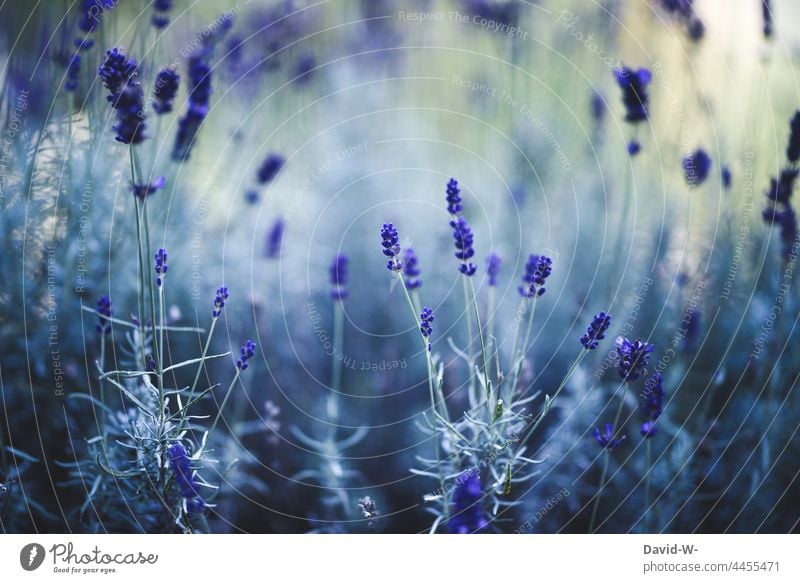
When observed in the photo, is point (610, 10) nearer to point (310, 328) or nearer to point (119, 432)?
point (310, 328)

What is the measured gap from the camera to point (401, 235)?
960 mm

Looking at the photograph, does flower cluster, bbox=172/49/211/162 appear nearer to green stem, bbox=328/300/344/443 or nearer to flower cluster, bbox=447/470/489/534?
green stem, bbox=328/300/344/443

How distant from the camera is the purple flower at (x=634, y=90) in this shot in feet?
2.71

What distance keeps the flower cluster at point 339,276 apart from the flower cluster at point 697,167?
47 centimetres

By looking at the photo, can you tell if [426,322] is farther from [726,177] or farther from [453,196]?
[726,177]

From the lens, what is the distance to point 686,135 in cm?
91

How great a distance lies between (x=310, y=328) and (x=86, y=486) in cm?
33

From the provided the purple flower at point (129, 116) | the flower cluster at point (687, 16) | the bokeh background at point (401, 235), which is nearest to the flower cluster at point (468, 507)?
the bokeh background at point (401, 235)

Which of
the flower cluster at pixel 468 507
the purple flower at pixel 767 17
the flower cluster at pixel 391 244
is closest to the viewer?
the flower cluster at pixel 391 244

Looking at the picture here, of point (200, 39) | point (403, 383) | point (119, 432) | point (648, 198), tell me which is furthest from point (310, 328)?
point (648, 198)
